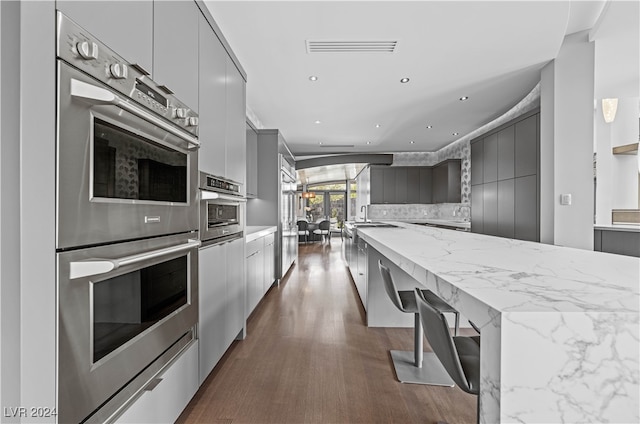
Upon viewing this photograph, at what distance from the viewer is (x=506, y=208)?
4.36m

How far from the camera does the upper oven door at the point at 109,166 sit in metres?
0.92

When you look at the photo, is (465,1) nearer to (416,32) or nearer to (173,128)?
(416,32)

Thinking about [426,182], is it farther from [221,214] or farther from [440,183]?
[221,214]

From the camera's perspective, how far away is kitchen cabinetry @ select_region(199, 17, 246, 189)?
197cm

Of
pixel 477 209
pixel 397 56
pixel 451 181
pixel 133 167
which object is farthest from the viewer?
pixel 451 181

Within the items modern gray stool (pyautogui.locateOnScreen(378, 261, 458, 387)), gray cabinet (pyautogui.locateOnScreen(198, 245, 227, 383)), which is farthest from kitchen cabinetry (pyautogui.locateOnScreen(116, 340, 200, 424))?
modern gray stool (pyautogui.locateOnScreen(378, 261, 458, 387))

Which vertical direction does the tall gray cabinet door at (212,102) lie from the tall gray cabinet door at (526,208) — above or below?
above

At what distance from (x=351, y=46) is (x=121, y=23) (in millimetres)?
2122

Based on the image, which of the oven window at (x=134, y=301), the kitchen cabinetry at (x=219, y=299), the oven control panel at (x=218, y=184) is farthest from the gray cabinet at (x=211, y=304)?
the oven control panel at (x=218, y=184)

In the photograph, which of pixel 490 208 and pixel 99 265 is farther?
pixel 490 208

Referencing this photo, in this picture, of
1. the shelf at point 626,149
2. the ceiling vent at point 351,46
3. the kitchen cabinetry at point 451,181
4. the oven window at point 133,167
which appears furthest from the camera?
the kitchen cabinetry at point 451,181

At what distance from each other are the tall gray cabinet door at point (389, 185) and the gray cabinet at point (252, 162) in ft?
14.8

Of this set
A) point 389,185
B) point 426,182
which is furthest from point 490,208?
point 389,185

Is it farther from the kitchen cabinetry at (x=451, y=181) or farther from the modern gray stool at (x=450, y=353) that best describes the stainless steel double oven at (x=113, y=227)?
the kitchen cabinetry at (x=451, y=181)
